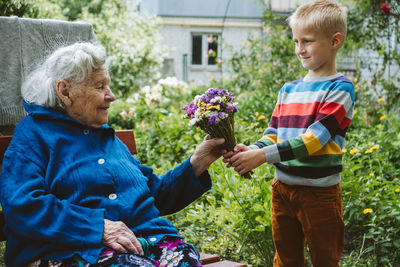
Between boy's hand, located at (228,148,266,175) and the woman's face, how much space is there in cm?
65

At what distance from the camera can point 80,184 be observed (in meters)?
1.81

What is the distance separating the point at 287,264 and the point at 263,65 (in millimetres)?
4637

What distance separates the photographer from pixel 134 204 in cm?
191

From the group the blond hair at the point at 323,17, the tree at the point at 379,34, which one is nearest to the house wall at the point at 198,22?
the tree at the point at 379,34

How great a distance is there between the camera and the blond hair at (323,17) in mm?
2070

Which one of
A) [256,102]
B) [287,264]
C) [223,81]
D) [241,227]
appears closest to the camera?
[287,264]

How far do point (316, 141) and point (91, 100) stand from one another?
104cm

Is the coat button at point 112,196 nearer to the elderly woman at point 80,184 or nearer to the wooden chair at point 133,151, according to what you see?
the elderly woman at point 80,184

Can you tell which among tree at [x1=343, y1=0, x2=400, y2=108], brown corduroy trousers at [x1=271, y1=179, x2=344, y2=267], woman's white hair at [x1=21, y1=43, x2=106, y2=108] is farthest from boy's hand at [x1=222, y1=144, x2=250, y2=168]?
tree at [x1=343, y1=0, x2=400, y2=108]

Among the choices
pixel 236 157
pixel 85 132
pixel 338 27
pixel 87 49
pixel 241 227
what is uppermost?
pixel 338 27

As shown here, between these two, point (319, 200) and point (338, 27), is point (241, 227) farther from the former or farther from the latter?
point (338, 27)

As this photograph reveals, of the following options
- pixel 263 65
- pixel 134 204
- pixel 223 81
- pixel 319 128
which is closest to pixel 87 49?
pixel 134 204

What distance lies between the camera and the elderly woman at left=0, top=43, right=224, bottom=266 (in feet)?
5.51

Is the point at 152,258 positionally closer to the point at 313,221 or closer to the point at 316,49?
the point at 313,221
